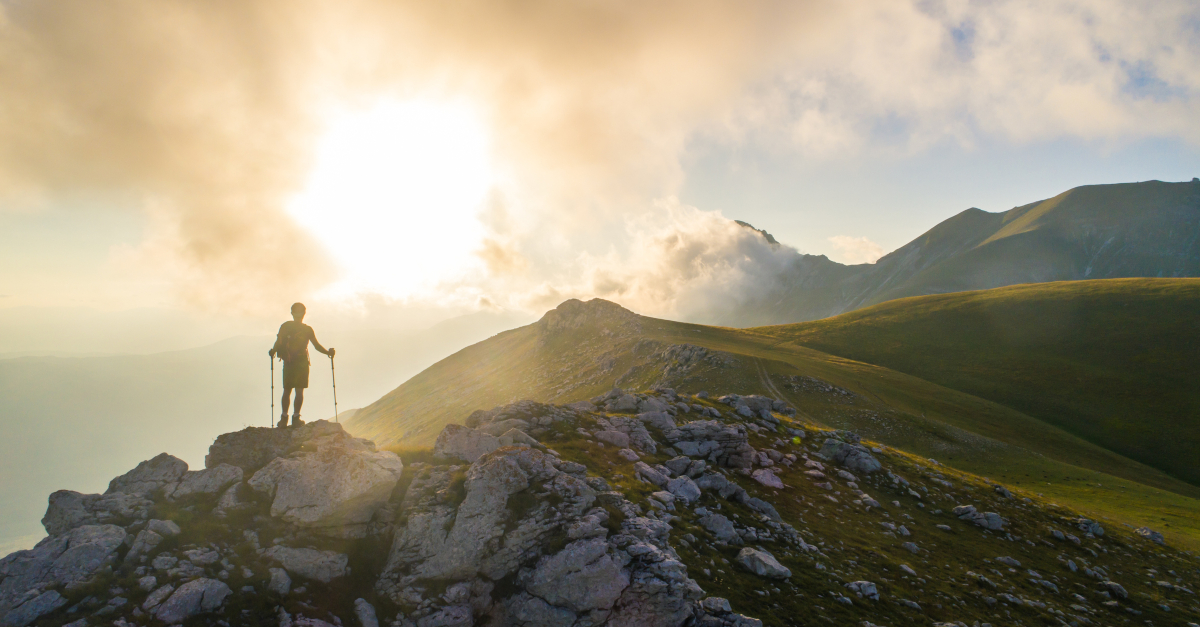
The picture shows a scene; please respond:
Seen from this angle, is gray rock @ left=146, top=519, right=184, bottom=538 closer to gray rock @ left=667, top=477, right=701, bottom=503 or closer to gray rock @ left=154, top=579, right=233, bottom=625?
gray rock @ left=154, top=579, right=233, bottom=625

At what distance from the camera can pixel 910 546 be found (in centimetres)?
2616

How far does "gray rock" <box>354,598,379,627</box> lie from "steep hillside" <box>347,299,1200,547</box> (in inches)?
1004

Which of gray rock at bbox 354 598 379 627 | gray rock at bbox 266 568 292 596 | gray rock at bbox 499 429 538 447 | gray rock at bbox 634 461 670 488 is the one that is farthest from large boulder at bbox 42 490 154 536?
gray rock at bbox 634 461 670 488

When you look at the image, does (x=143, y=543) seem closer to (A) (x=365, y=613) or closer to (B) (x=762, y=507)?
(A) (x=365, y=613)

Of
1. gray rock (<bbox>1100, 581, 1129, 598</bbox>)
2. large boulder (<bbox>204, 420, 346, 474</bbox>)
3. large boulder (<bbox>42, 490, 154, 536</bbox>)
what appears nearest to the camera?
large boulder (<bbox>42, 490, 154, 536</bbox>)

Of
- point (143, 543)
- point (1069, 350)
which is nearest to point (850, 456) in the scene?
point (143, 543)

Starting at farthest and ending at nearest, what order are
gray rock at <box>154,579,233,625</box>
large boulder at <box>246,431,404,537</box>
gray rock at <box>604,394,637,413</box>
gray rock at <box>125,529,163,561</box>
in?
gray rock at <box>604,394,637,413</box>, large boulder at <box>246,431,404,537</box>, gray rock at <box>125,529,163,561</box>, gray rock at <box>154,579,233,625</box>

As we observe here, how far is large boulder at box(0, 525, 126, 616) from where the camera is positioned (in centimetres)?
1260

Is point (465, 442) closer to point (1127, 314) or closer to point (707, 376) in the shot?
point (707, 376)

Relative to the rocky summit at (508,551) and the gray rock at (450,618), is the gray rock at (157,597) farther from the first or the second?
the gray rock at (450,618)

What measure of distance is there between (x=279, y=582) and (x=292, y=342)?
1095 centimetres

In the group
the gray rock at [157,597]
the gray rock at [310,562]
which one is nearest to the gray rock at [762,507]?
the gray rock at [310,562]

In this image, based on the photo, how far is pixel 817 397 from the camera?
75250 millimetres

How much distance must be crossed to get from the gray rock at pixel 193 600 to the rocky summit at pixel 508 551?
2.2 inches
